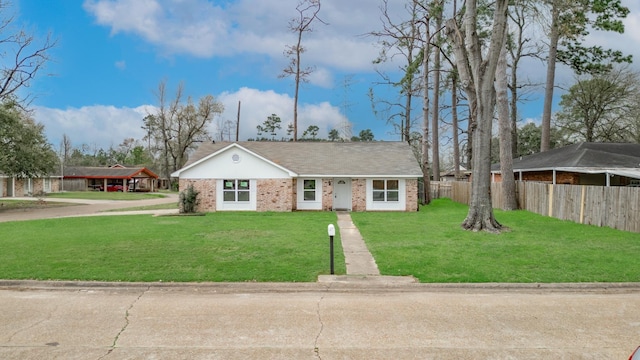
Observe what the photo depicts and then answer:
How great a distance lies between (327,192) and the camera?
78.2ft

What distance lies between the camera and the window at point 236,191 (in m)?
23.3

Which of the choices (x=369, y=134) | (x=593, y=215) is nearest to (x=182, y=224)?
(x=593, y=215)

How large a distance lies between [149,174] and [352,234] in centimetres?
5383

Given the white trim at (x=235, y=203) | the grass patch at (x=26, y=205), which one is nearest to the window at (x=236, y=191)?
the white trim at (x=235, y=203)

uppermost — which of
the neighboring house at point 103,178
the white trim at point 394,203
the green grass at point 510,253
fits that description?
the neighboring house at point 103,178

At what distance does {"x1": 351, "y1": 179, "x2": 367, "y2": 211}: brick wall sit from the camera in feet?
78.1

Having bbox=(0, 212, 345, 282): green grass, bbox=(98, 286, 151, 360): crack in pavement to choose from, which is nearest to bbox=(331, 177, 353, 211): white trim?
bbox=(0, 212, 345, 282): green grass

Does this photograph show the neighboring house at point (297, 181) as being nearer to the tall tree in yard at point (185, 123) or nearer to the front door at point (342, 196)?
the front door at point (342, 196)

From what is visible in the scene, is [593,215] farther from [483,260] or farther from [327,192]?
[327,192]

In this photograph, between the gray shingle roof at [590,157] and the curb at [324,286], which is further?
the gray shingle roof at [590,157]

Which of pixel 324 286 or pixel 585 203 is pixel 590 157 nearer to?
pixel 585 203

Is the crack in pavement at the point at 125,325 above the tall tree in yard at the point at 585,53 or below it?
below

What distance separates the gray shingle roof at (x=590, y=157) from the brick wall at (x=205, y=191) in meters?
18.9

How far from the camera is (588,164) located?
21.1m
